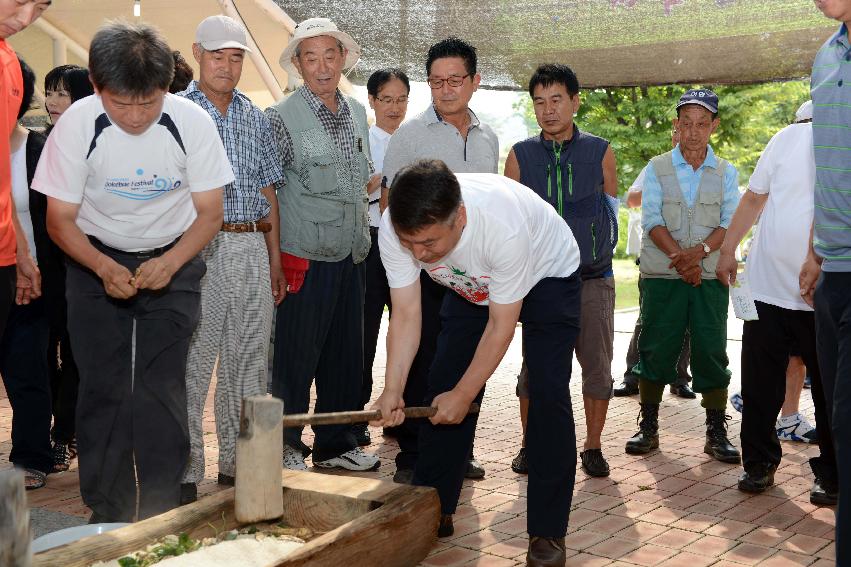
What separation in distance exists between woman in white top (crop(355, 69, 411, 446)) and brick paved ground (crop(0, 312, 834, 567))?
1.56 ft

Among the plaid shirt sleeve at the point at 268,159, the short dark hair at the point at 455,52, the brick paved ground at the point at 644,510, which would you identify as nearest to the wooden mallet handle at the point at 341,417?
the brick paved ground at the point at 644,510

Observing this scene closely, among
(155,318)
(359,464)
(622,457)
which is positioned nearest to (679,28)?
(622,457)

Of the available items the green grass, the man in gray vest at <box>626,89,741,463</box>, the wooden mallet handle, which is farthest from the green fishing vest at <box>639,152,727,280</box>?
the green grass

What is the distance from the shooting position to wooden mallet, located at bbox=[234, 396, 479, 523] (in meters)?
3.76

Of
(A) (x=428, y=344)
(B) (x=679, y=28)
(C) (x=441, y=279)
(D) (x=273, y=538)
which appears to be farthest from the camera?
(B) (x=679, y=28)

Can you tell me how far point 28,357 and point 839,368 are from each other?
4085 mm

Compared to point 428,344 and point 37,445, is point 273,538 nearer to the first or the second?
point 428,344

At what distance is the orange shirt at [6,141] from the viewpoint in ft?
13.6

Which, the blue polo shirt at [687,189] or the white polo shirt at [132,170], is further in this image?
the blue polo shirt at [687,189]

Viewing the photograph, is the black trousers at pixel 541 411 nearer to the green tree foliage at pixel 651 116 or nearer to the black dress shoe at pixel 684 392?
the black dress shoe at pixel 684 392

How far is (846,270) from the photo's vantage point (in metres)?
3.64

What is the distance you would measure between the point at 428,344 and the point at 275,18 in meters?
4.90

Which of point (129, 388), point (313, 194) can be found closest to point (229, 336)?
point (313, 194)

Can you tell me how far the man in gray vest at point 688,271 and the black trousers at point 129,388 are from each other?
3040 mm
